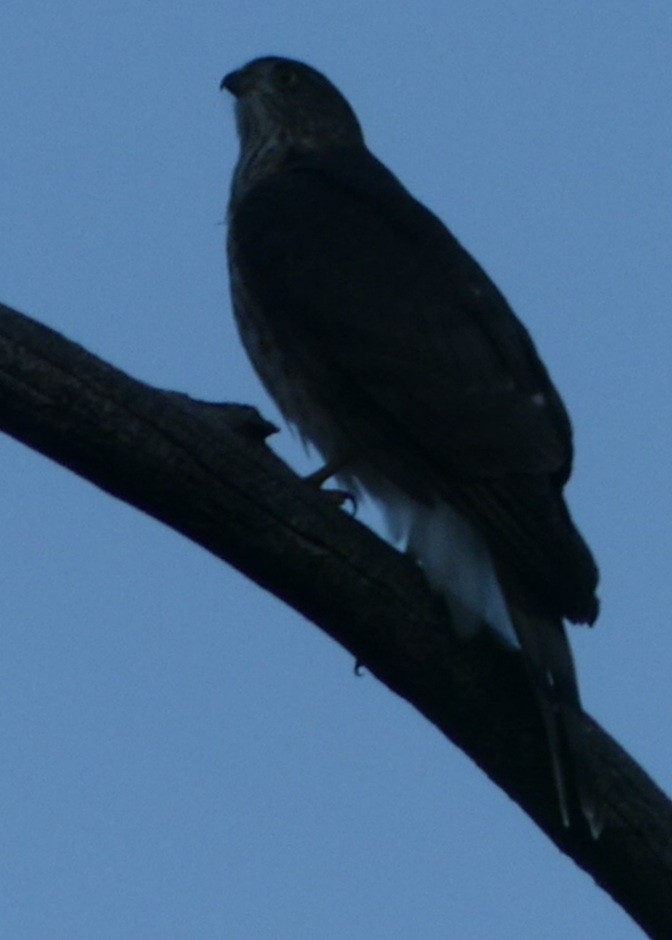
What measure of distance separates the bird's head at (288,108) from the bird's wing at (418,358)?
0.72 meters

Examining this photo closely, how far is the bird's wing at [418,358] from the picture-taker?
439 cm

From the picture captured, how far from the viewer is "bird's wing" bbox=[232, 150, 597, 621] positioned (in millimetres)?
4391

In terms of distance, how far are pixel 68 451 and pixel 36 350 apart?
0.20 metres

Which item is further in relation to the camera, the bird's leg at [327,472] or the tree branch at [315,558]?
the bird's leg at [327,472]

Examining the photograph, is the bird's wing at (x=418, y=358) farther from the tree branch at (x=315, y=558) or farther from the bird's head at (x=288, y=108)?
the bird's head at (x=288, y=108)

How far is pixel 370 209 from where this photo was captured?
19.1ft

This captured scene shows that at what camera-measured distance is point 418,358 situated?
4.94m

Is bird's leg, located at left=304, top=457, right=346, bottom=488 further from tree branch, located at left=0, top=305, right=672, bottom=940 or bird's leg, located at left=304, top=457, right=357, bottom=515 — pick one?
tree branch, located at left=0, top=305, right=672, bottom=940

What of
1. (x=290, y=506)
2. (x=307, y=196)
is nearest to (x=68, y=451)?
(x=290, y=506)

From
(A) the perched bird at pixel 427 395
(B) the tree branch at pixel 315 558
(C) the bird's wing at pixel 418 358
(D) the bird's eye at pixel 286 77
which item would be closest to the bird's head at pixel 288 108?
(D) the bird's eye at pixel 286 77

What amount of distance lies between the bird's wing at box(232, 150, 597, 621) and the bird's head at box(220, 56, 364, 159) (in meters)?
0.72

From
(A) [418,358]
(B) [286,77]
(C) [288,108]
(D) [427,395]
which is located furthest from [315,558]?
(B) [286,77]

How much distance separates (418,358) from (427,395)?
186 mm

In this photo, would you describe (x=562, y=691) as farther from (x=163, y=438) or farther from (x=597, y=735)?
(x=163, y=438)
